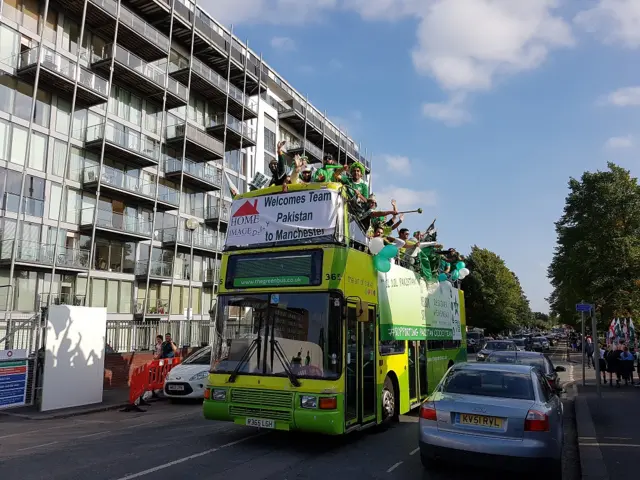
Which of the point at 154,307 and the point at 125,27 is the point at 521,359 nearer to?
the point at 154,307

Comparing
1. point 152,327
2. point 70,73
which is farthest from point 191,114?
point 152,327

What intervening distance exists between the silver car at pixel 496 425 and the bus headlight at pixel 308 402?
1.60 meters

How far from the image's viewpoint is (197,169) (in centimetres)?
3966

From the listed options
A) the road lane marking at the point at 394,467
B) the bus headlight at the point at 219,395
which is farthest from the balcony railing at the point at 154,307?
the road lane marking at the point at 394,467

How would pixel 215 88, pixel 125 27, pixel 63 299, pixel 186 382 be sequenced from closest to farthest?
pixel 186 382
pixel 63 299
pixel 125 27
pixel 215 88

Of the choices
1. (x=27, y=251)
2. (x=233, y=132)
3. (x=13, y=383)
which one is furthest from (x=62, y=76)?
(x=13, y=383)

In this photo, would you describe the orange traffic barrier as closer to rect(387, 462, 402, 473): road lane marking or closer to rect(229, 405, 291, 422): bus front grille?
rect(229, 405, 291, 422): bus front grille

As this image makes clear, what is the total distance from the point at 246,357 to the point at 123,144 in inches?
1111

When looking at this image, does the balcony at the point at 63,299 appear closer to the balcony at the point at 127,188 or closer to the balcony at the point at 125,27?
the balcony at the point at 127,188

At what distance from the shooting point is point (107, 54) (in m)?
Result: 33.7

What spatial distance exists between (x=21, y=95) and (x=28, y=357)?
2049 cm

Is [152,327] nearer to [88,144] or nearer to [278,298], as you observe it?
[278,298]

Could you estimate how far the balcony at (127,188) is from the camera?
104ft

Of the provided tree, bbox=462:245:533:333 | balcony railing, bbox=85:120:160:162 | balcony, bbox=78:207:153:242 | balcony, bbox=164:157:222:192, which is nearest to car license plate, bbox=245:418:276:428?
balcony, bbox=78:207:153:242
